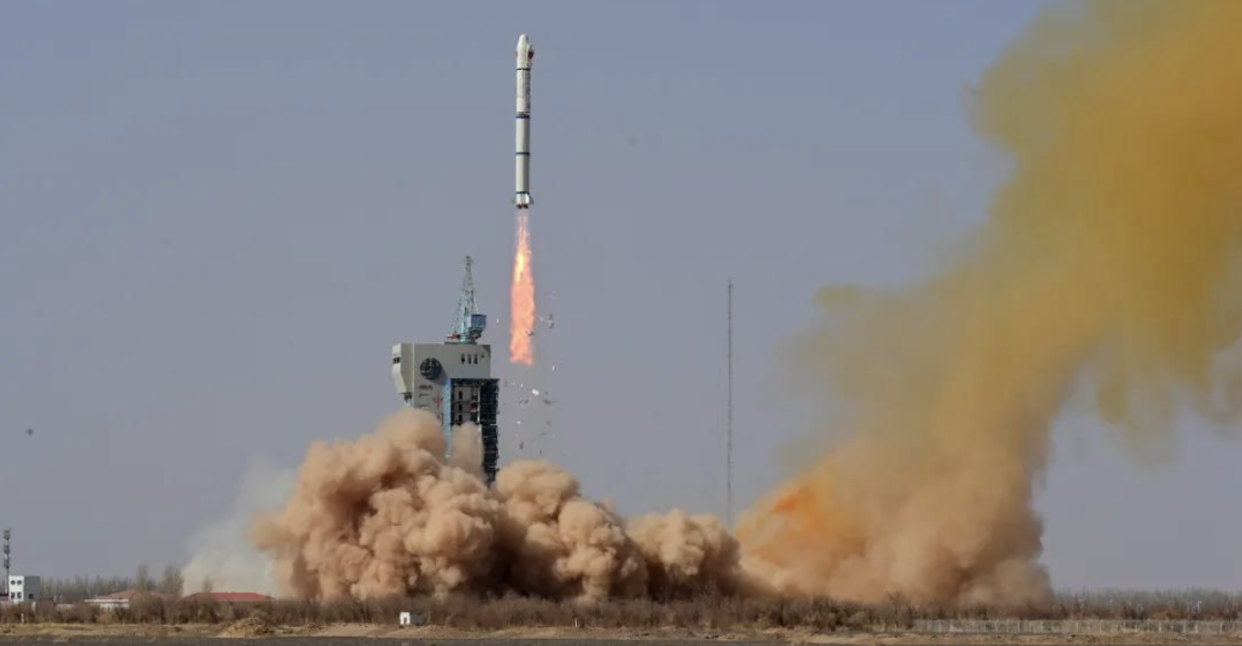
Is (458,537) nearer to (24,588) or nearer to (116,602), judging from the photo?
(116,602)

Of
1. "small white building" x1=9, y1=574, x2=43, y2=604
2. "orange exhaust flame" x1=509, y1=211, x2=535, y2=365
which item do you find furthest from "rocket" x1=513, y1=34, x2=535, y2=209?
"small white building" x1=9, y1=574, x2=43, y2=604

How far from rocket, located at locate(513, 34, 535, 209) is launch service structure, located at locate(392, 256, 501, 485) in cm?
784

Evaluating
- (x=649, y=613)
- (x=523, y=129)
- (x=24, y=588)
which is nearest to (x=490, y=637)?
(x=649, y=613)

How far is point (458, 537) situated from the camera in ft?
235

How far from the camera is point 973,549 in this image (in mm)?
Result: 72500

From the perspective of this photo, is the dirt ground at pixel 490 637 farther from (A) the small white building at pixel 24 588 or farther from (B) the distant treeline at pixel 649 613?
(A) the small white building at pixel 24 588

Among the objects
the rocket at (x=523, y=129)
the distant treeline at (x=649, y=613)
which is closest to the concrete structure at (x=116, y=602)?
the distant treeline at (x=649, y=613)

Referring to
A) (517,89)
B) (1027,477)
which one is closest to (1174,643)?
(1027,477)

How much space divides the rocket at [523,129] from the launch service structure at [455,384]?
784 cm

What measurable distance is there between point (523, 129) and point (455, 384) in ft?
31.4

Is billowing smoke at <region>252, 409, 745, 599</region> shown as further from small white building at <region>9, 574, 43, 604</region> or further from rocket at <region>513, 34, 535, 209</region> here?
small white building at <region>9, 574, 43, 604</region>

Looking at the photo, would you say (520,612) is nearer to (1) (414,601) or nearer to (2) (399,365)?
(1) (414,601)

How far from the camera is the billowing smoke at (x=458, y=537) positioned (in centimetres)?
7256

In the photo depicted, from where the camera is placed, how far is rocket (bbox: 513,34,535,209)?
77.1 metres
